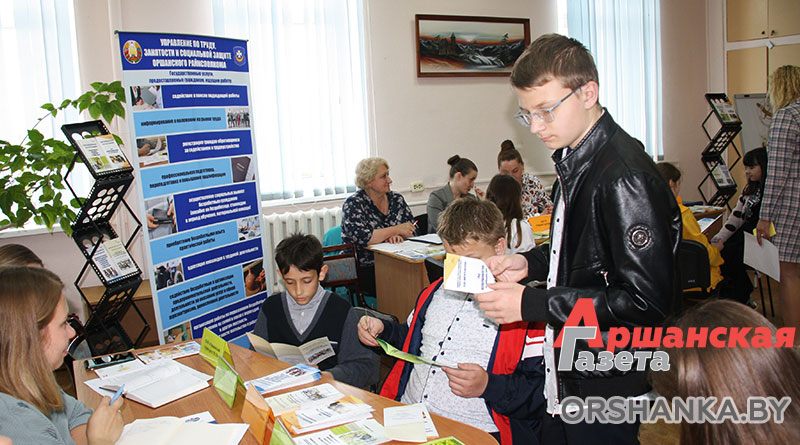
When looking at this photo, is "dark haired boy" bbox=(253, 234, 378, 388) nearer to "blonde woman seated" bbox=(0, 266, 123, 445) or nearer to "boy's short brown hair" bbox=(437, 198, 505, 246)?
"boy's short brown hair" bbox=(437, 198, 505, 246)

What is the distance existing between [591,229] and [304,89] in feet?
13.9

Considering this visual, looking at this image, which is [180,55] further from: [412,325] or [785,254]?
[785,254]

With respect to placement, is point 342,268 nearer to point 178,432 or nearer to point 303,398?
point 303,398

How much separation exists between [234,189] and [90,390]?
1839 mm

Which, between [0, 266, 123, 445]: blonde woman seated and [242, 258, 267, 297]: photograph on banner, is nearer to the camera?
[0, 266, 123, 445]: blonde woman seated

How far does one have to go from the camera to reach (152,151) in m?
3.27

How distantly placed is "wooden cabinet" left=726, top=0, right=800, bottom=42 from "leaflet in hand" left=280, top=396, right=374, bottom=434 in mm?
6933

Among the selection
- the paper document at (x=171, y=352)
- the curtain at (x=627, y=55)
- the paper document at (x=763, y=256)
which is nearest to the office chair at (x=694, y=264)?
the paper document at (x=763, y=256)

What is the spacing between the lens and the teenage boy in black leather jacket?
4.33 feet

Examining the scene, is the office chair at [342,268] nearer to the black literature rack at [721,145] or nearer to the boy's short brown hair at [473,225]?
the boy's short brown hair at [473,225]

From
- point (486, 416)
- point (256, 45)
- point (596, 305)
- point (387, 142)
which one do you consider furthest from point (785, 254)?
point (256, 45)

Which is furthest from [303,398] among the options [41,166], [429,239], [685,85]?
[685,85]

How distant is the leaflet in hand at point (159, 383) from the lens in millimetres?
1879

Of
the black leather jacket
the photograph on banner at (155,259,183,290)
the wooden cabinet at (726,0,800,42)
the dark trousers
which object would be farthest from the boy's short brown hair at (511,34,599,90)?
the wooden cabinet at (726,0,800,42)
